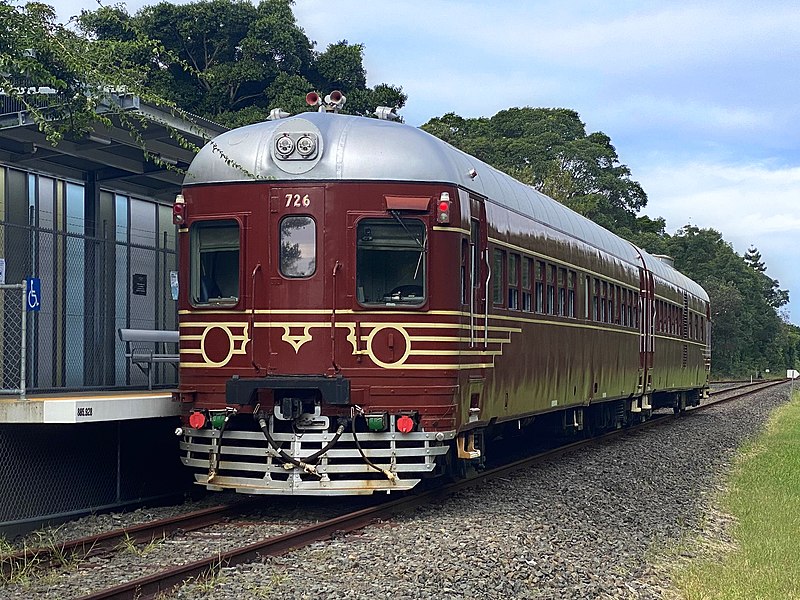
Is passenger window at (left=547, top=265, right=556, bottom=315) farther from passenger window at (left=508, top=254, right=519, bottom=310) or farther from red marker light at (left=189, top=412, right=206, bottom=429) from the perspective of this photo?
red marker light at (left=189, top=412, right=206, bottom=429)

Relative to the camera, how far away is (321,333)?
34.3 ft

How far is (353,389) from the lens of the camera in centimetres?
1038

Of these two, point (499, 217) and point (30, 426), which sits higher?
point (499, 217)

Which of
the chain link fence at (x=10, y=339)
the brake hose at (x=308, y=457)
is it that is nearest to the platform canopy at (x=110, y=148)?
the chain link fence at (x=10, y=339)

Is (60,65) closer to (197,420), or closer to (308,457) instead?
(197,420)

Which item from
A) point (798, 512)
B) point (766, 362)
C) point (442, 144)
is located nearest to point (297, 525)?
point (442, 144)

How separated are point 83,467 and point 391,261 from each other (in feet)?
11.4

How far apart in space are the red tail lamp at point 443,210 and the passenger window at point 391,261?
180 mm

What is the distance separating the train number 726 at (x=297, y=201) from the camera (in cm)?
1059

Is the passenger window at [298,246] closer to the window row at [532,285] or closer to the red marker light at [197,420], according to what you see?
the red marker light at [197,420]

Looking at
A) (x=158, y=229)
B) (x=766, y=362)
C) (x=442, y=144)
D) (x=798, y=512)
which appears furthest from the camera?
(x=766, y=362)

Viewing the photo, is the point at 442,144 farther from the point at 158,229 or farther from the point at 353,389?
the point at 158,229

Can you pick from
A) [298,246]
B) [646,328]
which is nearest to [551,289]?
[298,246]

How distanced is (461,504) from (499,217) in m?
3.09
